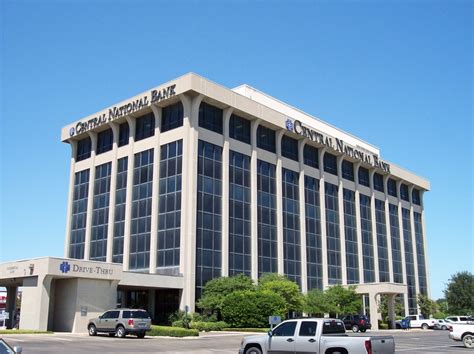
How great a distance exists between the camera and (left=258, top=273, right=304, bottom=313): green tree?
170ft

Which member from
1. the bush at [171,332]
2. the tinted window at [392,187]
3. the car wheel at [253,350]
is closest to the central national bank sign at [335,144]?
the tinted window at [392,187]

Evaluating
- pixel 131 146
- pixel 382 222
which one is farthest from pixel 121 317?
pixel 382 222

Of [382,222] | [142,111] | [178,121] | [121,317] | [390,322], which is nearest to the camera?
[121,317]

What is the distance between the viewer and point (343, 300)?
197 ft

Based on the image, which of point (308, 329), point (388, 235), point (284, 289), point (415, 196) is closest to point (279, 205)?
point (284, 289)

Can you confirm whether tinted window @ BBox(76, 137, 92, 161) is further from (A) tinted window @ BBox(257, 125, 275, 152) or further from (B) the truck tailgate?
(B) the truck tailgate

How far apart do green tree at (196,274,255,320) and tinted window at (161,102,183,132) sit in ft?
55.8

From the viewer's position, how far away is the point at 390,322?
212 feet

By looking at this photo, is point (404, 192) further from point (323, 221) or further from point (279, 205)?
point (279, 205)

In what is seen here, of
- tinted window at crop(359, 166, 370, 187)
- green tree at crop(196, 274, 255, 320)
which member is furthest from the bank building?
tinted window at crop(359, 166, 370, 187)

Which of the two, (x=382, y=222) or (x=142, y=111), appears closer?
(x=142, y=111)

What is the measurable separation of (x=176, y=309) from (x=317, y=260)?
73.5 ft

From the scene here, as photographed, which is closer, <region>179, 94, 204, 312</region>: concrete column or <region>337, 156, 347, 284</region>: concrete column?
<region>179, 94, 204, 312</region>: concrete column

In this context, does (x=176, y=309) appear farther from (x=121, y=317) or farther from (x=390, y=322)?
(x=390, y=322)
